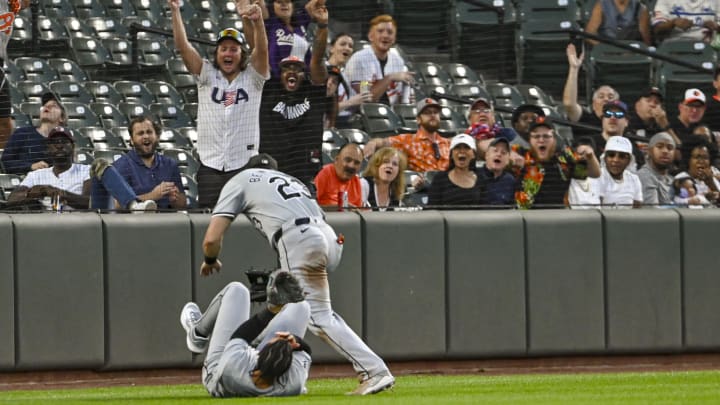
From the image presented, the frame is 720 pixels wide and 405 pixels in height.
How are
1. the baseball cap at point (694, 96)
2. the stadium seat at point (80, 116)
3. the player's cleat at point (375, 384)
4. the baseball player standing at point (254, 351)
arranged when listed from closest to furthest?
the baseball player standing at point (254, 351) → the player's cleat at point (375, 384) → the stadium seat at point (80, 116) → the baseball cap at point (694, 96)

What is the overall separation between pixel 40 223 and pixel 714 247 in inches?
230

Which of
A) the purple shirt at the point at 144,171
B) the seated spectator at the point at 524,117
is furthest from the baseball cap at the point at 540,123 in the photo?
the purple shirt at the point at 144,171

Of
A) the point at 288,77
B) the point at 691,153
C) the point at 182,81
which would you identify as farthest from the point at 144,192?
the point at 691,153

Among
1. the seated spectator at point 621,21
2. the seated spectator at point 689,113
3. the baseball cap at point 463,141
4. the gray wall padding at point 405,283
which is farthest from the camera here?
the seated spectator at point 621,21

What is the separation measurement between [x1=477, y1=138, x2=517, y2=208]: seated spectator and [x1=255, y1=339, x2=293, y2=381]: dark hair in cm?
439

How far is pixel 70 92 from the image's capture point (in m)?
13.7

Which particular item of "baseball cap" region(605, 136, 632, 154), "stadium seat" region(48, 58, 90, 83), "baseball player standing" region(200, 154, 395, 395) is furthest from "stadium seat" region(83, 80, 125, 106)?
"baseball player standing" region(200, 154, 395, 395)

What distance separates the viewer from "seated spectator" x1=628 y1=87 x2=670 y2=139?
14.3 metres

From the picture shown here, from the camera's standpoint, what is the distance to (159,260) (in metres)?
11.9

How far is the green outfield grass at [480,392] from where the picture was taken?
8.69 meters

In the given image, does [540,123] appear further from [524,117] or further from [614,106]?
[614,106]

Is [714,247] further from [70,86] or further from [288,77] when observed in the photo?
[70,86]

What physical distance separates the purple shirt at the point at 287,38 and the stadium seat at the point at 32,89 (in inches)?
78.7

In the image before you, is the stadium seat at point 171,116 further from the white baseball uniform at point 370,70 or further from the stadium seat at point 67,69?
the white baseball uniform at point 370,70
